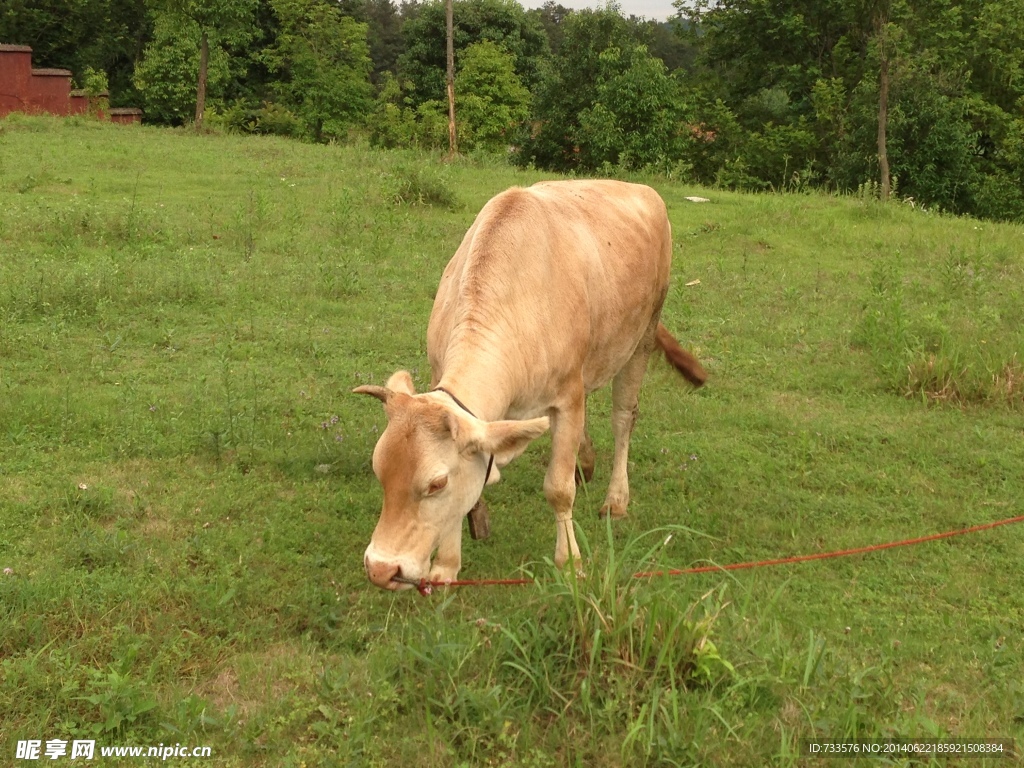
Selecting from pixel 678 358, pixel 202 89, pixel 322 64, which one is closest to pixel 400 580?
pixel 678 358

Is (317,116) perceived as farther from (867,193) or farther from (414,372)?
(414,372)

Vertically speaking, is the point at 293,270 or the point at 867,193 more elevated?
the point at 867,193

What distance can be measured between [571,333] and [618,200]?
1688mm

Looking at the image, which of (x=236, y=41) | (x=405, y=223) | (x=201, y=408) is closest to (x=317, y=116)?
(x=236, y=41)

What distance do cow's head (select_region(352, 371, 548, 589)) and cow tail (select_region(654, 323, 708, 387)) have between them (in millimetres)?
3026

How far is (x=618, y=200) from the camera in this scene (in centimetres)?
621

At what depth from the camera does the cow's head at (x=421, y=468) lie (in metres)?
3.57

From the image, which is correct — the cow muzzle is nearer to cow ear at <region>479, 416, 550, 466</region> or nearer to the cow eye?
the cow eye

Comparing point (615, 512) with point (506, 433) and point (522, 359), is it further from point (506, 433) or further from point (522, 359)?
point (506, 433)

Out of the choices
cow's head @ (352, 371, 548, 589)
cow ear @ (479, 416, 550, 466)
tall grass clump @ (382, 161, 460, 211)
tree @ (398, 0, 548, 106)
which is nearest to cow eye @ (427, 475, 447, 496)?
cow's head @ (352, 371, 548, 589)

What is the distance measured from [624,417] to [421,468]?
9.41 feet

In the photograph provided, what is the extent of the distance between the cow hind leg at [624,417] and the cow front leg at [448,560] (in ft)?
6.03

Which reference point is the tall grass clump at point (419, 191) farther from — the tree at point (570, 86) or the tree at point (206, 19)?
the tree at point (570, 86)

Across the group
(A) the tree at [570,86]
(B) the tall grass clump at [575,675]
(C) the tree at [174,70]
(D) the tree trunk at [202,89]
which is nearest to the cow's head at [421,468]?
(B) the tall grass clump at [575,675]
